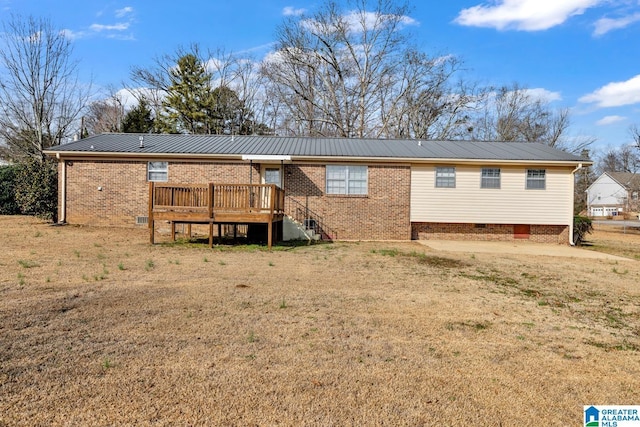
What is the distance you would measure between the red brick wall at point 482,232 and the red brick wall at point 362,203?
0.82 meters

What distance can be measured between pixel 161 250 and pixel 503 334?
8.39m

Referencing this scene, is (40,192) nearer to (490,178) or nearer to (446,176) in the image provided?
(446,176)

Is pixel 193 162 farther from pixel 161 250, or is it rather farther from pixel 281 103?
pixel 281 103

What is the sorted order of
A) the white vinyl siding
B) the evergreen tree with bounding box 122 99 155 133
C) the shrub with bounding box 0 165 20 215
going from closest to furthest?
the white vinyl siding
the shrub with bounding box 0 165 20 215
the evergreen tree with bounding box 122 99 155 133

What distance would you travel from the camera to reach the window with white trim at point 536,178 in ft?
47.5

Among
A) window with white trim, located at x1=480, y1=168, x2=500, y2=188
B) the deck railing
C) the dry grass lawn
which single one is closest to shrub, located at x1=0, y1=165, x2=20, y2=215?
the deck railing

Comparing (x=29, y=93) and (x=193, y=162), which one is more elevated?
(x=29, y=93)

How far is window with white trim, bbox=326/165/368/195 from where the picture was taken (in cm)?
1420

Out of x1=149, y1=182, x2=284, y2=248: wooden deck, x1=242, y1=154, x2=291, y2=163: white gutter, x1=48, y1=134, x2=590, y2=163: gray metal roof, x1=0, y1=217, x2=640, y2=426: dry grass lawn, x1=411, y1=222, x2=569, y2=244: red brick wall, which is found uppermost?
x1=48, y1=134, x2=590, y2=163: gray metal roof

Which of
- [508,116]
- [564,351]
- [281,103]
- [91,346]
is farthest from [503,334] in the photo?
[508,116]

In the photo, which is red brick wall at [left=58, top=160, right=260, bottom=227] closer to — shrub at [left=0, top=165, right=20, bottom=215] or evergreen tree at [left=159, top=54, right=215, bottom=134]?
shrub at [left=0, top=165, right=20, bottom=215]

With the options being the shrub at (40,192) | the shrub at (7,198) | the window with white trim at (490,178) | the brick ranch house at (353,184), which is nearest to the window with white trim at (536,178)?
the brick ranch house at (353,184)

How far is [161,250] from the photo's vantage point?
1012 cm

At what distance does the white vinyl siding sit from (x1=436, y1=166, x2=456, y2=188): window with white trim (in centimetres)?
18
